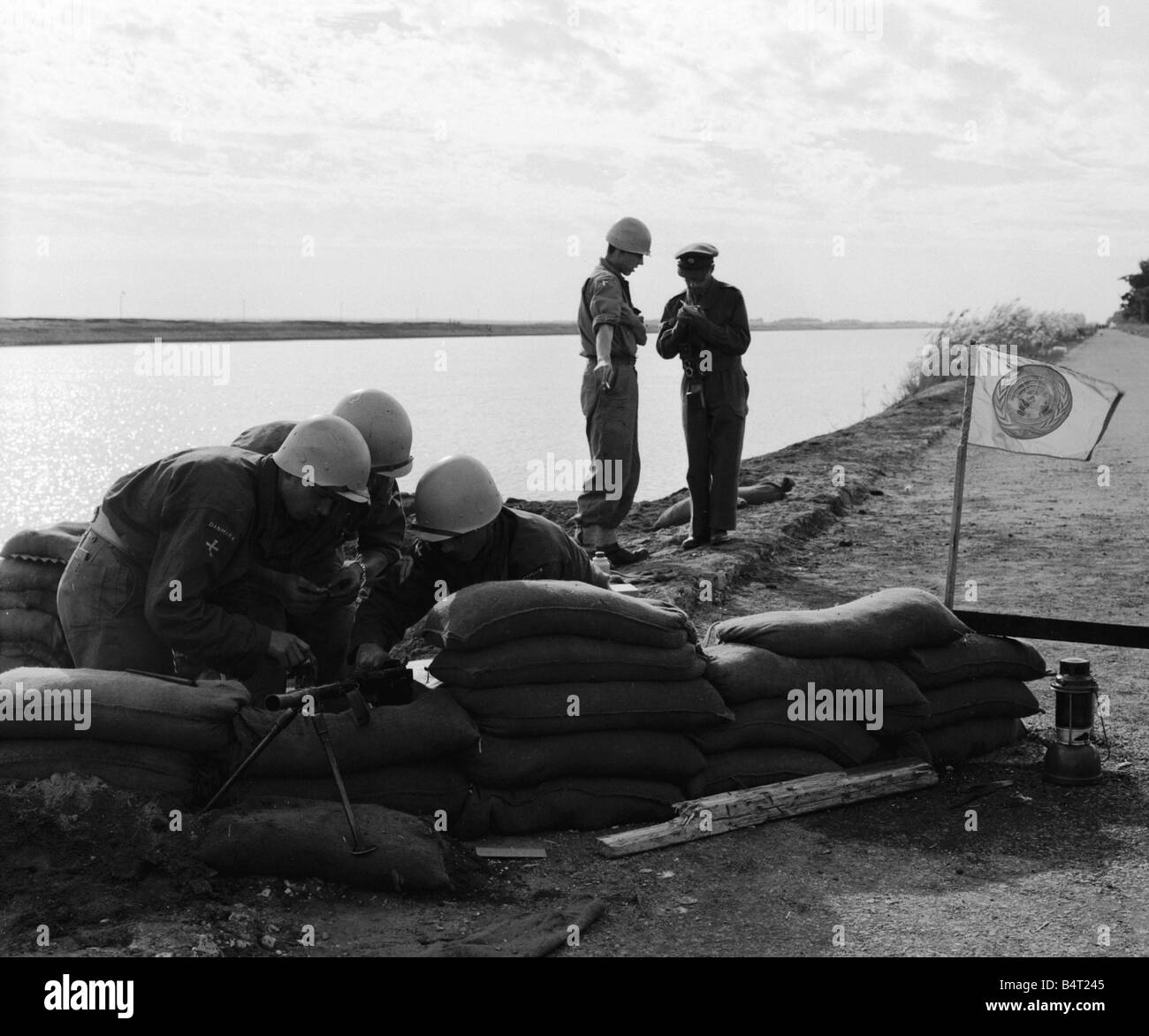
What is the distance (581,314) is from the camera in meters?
8.12

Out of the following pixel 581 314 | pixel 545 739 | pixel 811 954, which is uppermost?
pixel 581 314

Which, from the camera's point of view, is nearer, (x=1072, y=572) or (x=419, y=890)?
(x=419, y=890)

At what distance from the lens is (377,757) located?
421cm

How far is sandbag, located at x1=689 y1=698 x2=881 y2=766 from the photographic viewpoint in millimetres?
4695

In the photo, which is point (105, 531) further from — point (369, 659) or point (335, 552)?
point (369, 659)

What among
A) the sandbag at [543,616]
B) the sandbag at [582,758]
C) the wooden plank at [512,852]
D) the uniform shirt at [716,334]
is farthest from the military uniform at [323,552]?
the uniform shirt at [716,334]

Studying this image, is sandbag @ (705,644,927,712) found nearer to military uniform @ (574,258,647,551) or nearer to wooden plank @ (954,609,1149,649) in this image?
wooden plank @ (954,609,1149,649)

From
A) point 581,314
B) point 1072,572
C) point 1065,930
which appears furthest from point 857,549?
point 1065,930

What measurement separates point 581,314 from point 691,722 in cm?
398

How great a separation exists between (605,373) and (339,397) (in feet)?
11.1

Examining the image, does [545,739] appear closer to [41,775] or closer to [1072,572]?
[41,775]

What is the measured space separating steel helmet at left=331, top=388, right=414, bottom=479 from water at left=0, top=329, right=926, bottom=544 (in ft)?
5.55

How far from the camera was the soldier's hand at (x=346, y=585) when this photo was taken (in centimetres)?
483

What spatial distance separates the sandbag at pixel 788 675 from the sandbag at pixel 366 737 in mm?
942
